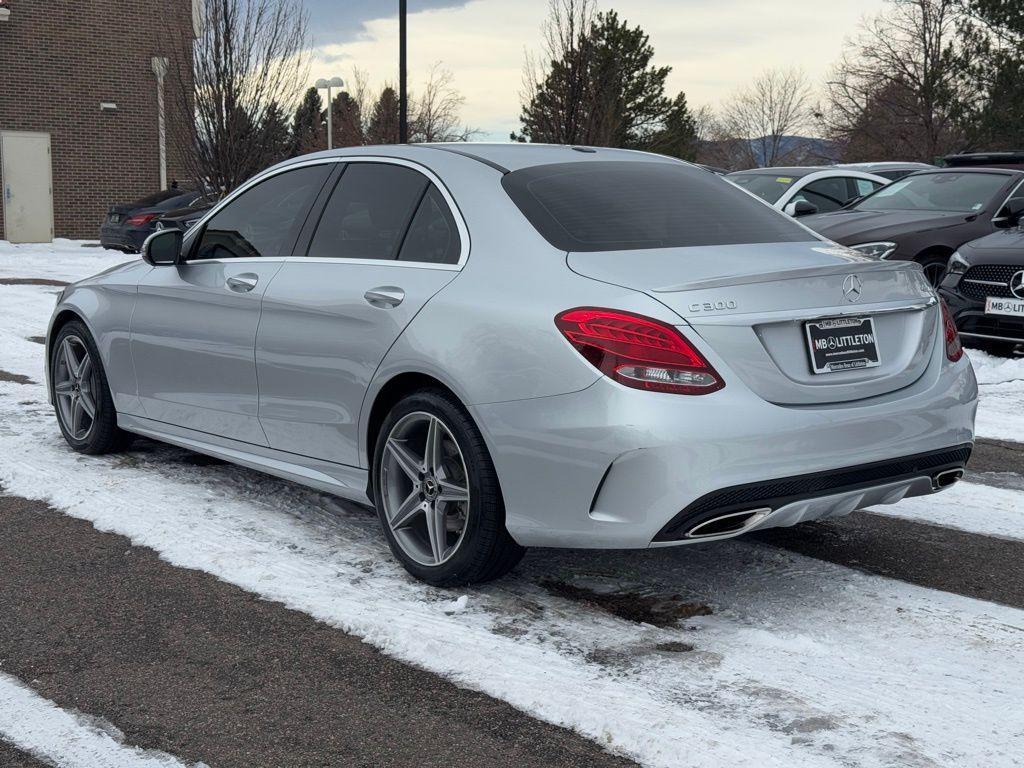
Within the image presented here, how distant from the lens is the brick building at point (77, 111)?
30.4 meters

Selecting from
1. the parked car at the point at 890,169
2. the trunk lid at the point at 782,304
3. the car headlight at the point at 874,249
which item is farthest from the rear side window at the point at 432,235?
the parked car at the point at 890,169

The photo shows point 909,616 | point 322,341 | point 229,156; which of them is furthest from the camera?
point 229,156

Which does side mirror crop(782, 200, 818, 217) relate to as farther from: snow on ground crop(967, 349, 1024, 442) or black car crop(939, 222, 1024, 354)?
snow on ground crop(967, 349, 1024, 442)

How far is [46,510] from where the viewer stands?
5.62 meters

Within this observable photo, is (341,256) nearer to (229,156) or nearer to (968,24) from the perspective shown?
(229,156)

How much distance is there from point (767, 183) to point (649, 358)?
1211 centimetres

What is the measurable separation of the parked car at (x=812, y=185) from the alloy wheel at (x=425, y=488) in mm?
10869

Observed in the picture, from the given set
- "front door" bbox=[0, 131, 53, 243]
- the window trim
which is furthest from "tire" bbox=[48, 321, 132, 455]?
"front door" bbox=[0, 131, 53, 243]

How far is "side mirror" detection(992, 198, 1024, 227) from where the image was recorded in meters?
11.4

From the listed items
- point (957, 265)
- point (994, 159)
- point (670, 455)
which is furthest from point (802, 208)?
point (670, 455)

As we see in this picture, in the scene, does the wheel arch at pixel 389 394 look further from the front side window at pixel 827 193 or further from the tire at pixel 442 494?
the front side window at pixel 827 193

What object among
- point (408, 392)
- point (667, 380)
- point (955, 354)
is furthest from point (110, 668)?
point (955, 354)

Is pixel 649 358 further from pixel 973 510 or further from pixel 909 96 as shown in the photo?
pixel 909 96

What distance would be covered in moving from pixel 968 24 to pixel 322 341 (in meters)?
47.0
